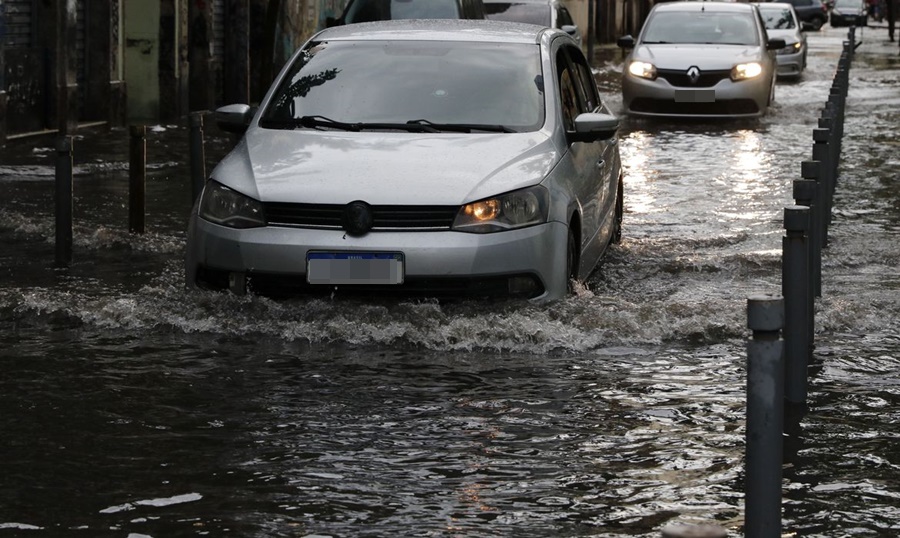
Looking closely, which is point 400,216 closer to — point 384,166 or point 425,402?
point 384,166

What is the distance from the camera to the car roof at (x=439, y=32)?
33.0 feet

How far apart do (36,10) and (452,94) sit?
38.7ft

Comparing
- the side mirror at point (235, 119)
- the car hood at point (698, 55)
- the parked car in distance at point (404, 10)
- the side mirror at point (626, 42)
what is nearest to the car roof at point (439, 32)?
the side mirror at point (235, 119)

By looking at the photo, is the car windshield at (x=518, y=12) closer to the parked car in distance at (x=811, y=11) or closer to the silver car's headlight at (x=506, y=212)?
the silver car's headlight at (x=506, y=212)

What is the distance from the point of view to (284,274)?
832cm

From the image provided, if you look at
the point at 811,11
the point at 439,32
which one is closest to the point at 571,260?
the point at 439,32

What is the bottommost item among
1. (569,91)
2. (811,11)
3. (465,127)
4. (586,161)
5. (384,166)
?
(811,11)

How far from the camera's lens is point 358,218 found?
27.0 feet

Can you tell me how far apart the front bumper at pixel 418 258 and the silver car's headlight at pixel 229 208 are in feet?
0.14

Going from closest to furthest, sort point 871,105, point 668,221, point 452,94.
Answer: point 452,94 < point 668,221 < point 871,105

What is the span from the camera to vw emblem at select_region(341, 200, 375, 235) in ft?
27.0

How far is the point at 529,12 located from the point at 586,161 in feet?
49.2

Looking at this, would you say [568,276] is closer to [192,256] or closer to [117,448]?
[192,256]

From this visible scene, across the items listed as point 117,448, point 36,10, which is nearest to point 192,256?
point 117,448
